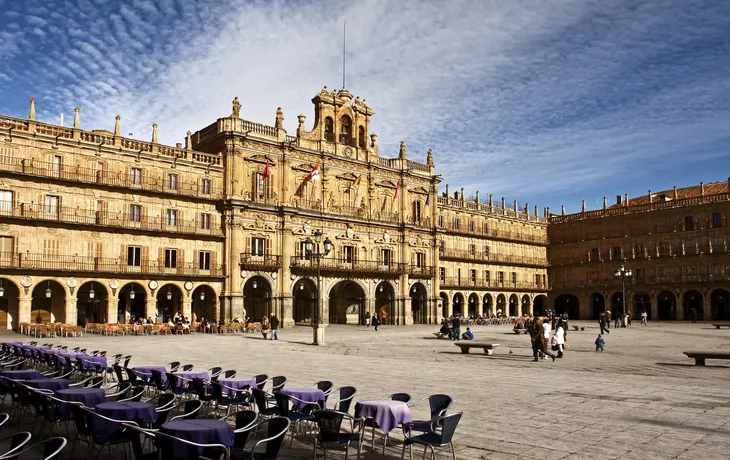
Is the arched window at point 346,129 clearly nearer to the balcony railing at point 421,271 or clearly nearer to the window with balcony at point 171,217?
the balcony railing at point 421,271

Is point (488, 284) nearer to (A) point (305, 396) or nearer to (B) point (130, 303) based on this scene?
(B) point (130, 303)

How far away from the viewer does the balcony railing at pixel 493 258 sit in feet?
212

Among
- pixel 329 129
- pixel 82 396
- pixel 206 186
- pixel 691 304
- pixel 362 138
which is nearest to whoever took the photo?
pixel 82 396

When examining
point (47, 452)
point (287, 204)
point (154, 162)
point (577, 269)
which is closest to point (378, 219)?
point (287, 204)

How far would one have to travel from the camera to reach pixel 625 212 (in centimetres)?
6806

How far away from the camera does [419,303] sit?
193 feet

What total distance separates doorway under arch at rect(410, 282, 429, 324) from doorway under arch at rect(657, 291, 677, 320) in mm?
25812

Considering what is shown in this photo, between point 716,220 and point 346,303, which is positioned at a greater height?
point 716,220

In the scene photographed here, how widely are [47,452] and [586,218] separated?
71.3 m

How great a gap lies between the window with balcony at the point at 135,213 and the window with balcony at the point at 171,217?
6.18 ft

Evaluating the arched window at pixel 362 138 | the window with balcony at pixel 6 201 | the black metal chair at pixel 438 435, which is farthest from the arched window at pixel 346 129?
the black metal chair at pixel 438 435

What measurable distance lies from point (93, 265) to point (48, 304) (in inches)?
139

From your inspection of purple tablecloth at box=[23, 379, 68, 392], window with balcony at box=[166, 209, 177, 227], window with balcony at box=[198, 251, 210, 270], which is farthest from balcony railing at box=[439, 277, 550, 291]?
purple tablecloth at box=[23, 379, 68, 392]

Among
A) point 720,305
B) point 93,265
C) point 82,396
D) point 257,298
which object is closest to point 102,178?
point 93,265
